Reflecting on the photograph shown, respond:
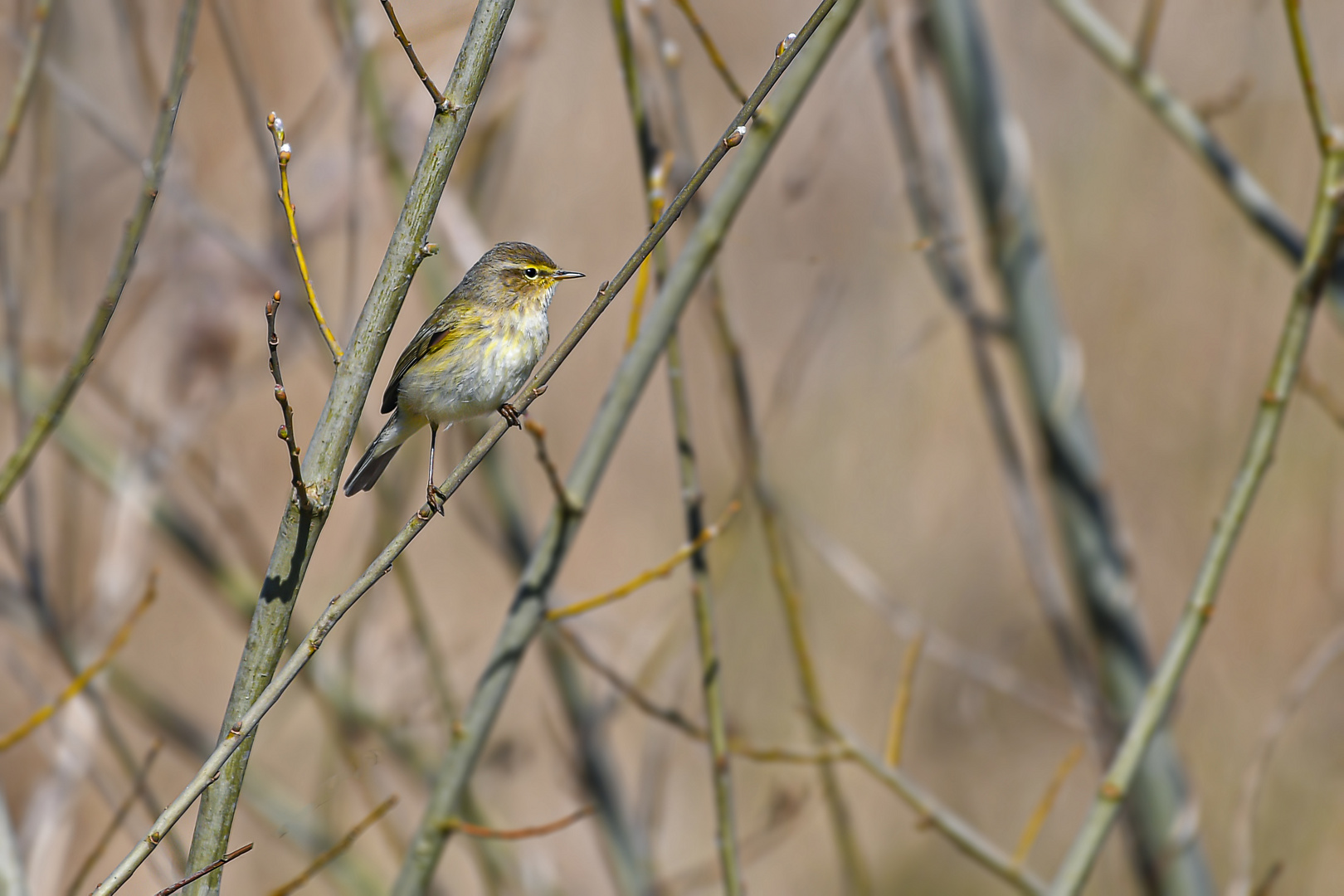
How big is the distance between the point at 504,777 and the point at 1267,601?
4188 millimetres

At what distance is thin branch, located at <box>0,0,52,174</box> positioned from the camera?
7.45ft

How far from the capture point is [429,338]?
118 inches

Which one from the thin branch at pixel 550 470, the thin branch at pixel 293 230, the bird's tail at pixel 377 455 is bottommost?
the thin branch at pixel 550 470

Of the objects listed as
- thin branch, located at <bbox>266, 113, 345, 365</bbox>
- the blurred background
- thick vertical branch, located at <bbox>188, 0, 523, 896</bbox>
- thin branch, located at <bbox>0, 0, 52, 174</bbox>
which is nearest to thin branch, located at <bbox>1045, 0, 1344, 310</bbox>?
the blurred background

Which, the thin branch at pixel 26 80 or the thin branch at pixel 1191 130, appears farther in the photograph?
the thin branch at pixel 1191 130

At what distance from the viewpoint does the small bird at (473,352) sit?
279 centimetres

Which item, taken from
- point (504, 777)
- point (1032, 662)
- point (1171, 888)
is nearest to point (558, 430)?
point (504, 777)

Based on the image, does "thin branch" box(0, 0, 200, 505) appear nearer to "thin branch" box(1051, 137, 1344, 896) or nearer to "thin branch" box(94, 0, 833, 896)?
"thin branch" box(94, 0, 833, 896)

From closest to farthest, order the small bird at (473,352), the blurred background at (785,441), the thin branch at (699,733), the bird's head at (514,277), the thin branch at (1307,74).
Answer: the thin branch at (1307,74) < the thin branch at (699,733) < the small bird at (473,352) < the bird's head at (514,277) < the blurred background at (785,441)

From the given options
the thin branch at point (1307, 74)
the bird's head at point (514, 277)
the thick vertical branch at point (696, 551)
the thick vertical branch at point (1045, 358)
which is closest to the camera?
the thin branch at point (1307, 74)

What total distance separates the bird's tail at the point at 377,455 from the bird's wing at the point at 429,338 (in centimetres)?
12

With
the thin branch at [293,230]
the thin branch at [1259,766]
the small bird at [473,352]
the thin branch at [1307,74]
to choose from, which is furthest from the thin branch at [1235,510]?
the thin branch at [293,230]

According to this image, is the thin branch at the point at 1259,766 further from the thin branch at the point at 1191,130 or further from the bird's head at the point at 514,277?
the bird's head at the point at 514,277

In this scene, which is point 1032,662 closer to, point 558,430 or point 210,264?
point 558,430
